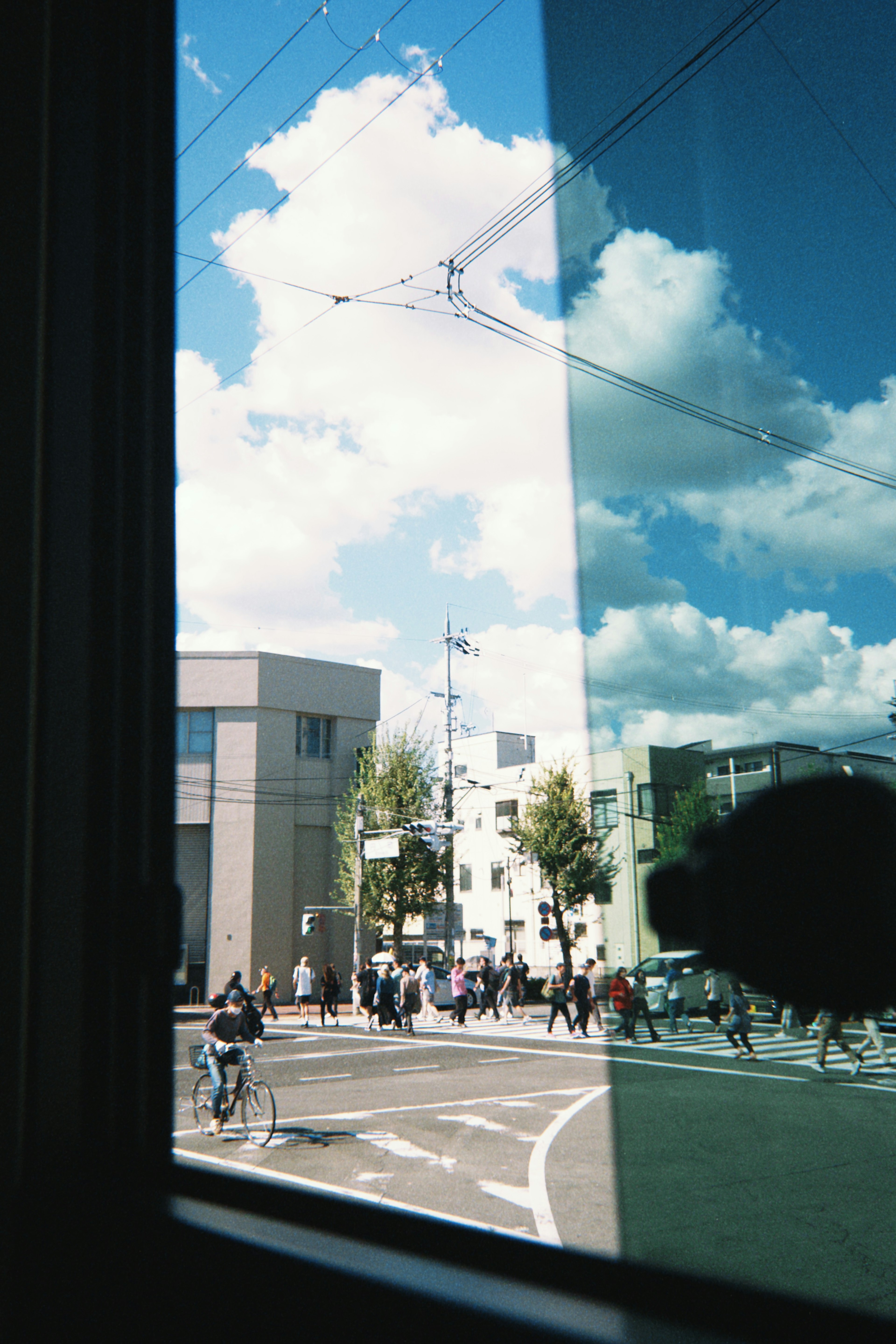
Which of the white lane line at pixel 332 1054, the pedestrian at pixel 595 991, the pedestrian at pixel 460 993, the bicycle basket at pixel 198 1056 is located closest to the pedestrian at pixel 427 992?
the pedestrian at pixel 460 993

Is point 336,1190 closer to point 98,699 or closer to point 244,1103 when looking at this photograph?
point 98,699

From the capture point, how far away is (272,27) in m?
1.42

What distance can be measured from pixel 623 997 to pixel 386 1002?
1096 cm

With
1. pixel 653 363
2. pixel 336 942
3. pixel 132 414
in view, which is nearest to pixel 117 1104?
pixel 132 414

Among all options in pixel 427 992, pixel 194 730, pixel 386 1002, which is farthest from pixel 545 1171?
pixel 427 992

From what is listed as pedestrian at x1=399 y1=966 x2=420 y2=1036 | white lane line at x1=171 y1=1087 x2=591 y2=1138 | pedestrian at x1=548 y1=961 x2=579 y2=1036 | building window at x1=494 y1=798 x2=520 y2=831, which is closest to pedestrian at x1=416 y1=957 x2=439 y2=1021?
pedestrian at x1=399 y1=966 x2=420 y2=1036

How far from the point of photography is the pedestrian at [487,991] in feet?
39.7

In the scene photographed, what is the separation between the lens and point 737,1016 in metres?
0.42

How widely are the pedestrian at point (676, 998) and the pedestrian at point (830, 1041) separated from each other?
0.06 meters

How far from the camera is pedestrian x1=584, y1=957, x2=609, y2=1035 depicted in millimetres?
752

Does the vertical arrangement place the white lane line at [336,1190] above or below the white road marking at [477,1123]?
above

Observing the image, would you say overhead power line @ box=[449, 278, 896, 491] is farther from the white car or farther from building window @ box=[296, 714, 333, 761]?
building window @ box=[296, 714, 333, 761]

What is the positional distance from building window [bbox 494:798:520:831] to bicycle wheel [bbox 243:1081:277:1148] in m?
0.65

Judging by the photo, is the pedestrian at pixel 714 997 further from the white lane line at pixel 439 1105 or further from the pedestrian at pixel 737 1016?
the white lane line at pixel 439 1105
